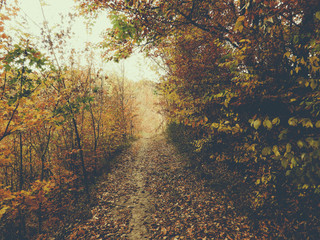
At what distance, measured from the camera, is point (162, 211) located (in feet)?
22.6

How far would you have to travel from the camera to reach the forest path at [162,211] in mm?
5629

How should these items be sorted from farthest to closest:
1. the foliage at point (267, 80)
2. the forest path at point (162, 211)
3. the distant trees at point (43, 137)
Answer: the forest path at point (162, 211) → the distant trees at point (43, 137) → the foliage at point (267, 80)

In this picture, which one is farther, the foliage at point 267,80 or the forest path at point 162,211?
the forest path at point 162,211

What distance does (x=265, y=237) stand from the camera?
199 inches

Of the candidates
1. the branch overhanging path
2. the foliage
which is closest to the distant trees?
the branch overhanging path

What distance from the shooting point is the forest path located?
5.63 metres

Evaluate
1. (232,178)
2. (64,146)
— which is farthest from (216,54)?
(64,146)

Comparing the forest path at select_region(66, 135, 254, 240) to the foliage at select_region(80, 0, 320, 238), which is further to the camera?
the forest path at select_region(66, 135, 254, 240)

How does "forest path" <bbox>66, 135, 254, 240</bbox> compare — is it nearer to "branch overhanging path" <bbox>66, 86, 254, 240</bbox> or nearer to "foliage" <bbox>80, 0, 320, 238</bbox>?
"branch overhanging path" <bbox>66, 86, 254, 240</bbox>

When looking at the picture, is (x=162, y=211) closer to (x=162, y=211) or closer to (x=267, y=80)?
(x=162, y=211)

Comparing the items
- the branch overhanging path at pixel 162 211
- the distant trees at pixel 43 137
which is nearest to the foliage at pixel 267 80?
the branch overhanging path at pixel 162 211

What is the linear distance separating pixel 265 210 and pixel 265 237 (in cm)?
77

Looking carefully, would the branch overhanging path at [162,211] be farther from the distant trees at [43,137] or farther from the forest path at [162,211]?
the distant trees at [43,137]

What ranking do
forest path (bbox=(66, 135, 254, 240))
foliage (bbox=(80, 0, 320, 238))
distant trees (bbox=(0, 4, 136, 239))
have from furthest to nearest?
forest path (bbox=(66, 135, 254, 240)) → distant trees (bbox=(0, 4, 136, 239)) → foliage (bbox=(80, 0, 320, 238))
